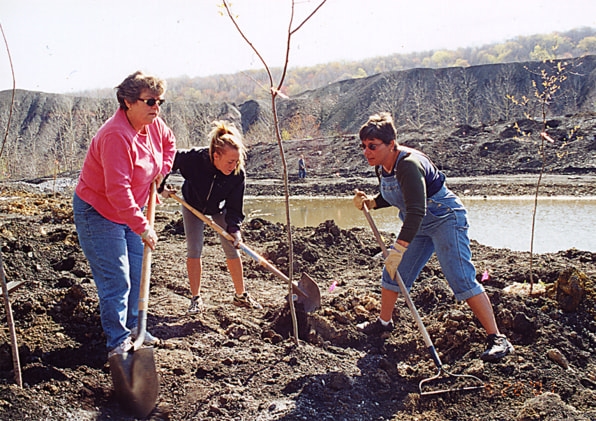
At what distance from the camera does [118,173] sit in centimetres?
295

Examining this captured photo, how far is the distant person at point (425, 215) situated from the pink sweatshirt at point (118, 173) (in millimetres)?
1360

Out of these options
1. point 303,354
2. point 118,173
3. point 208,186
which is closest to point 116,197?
point 118,173

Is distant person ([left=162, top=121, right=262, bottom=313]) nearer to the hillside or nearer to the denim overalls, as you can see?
the denim overalls

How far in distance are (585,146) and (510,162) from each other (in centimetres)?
278

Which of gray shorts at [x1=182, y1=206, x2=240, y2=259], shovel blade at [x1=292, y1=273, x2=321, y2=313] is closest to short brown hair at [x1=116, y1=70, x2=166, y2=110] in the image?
gray shorts at [x1=182, y1=206, x2=240, y2=259]

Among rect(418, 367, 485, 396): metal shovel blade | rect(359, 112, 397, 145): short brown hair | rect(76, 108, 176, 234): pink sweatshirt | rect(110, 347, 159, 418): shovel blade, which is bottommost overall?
rect(418, 367, 485, 396): metal shovel blade

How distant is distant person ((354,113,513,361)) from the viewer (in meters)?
3.36

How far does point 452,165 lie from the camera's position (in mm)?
23125

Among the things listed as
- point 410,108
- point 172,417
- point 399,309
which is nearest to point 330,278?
point 399,309

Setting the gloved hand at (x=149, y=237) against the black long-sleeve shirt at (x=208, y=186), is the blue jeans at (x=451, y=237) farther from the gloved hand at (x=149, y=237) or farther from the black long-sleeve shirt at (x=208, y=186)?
the gloved hand at (x=149, y=237)

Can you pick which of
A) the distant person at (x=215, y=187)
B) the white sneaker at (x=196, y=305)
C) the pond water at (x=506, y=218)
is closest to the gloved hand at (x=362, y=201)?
the distant person at (x=215, y=187)

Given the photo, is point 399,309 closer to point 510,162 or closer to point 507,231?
point 507,231

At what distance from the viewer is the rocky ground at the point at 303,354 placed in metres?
2.99

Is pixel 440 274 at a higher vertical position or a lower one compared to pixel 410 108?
lower
